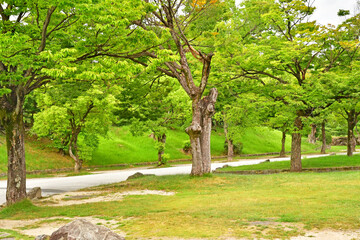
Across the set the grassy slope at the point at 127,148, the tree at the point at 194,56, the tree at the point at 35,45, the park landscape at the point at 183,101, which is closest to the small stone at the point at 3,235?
the park landscape at the point at 183,101

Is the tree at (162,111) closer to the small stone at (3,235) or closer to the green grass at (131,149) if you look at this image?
the green grass at (131,149)

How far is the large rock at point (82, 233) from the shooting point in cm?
586

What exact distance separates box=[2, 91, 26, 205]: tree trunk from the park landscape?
5 centimetres

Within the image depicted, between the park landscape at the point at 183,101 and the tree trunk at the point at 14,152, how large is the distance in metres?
0.05

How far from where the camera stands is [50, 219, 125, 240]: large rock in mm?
5859

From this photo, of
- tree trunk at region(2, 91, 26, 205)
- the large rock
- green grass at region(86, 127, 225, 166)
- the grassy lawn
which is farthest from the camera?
green grass at region(86, 127, 225, 166)

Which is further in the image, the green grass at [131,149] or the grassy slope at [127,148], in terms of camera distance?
the green grass at [131,149]

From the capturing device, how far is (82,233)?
5.89m

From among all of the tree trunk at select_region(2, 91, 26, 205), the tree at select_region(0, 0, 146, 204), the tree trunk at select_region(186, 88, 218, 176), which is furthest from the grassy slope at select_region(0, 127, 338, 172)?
the tree trunk at select_region(2, 91, 26, 205)

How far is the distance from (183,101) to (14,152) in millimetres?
21746

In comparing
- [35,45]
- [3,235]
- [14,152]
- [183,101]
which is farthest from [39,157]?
[3,235]

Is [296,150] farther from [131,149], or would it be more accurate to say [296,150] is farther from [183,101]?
[131,149]

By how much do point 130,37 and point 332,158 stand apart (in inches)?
850

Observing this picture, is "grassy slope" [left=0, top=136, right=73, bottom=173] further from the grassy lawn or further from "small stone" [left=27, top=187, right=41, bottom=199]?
the grassy lawn
